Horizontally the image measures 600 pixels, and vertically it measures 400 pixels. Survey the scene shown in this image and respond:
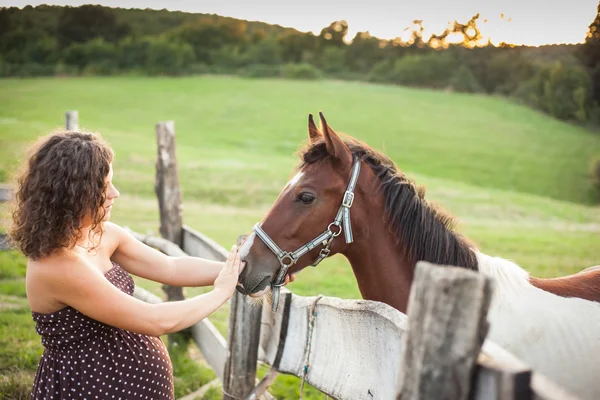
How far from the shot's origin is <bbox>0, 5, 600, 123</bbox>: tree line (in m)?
31.1

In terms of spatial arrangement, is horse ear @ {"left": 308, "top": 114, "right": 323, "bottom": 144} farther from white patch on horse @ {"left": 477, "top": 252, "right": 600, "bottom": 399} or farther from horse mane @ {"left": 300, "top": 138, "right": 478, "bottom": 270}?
white patch on horse @ {"left": 477, "top": 252, "right": 600, "bottom": 399}

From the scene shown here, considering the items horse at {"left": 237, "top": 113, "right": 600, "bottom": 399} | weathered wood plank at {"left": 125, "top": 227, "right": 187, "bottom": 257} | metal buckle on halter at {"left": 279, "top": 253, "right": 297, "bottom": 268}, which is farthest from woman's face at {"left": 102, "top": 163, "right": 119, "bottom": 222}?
weathered wood plank at {"left": 125, "top": 227, "right": 187, "bottom": 257}

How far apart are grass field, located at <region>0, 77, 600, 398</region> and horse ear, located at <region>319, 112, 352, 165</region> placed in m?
0.73

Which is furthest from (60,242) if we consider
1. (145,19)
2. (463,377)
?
(145,19)

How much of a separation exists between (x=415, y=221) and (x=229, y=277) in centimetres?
112

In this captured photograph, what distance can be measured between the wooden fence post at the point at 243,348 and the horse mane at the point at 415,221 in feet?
3.30

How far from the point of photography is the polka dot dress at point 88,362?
7.64 ft

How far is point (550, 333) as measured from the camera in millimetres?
2811

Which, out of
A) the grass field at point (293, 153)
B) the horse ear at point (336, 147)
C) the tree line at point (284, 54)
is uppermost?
the tree line at point (284, 54)

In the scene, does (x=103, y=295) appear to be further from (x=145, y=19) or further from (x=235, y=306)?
(x=145, y=19)

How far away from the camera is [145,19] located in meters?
45.6

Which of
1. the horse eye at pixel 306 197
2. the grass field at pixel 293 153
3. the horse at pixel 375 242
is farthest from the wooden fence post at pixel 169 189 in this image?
the horse eye at pixel 306 197

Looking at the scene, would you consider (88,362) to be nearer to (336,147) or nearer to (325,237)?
(325,237)

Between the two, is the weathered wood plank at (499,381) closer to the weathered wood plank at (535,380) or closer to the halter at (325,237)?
the weathered wood plank at (535,380)
